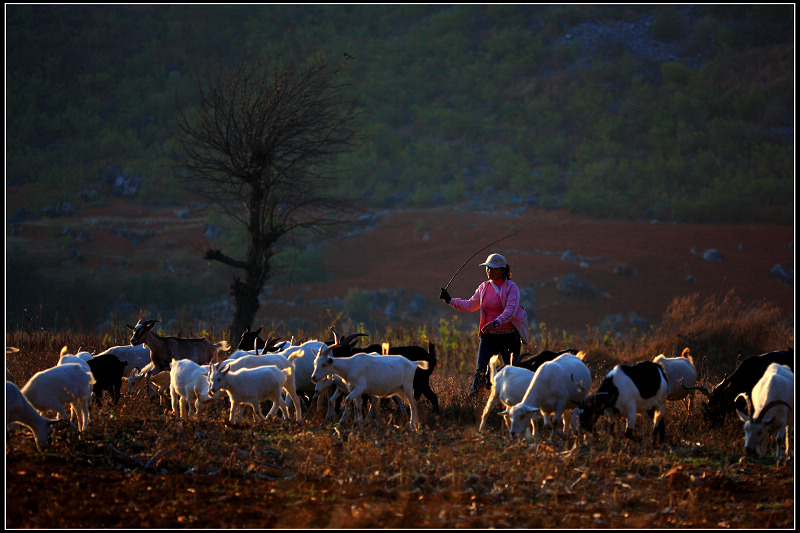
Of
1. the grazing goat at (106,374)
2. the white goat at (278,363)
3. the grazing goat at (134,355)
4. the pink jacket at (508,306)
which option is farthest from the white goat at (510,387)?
the grazing goat at (134,355)

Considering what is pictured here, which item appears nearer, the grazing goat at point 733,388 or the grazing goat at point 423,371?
the grazing goat at point 733,388

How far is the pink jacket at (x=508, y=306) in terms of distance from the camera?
1156 cm

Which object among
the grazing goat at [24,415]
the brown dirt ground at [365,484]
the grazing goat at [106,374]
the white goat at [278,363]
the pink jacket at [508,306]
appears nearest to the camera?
the brown dirt ground at [365,484]

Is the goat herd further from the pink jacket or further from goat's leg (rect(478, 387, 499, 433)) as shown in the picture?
the pink jacket

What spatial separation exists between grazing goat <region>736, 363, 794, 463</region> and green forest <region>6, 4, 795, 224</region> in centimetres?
4039

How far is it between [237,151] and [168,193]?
3765 cm

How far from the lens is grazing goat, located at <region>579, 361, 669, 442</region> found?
29.5 ft

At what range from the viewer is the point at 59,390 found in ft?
28.9

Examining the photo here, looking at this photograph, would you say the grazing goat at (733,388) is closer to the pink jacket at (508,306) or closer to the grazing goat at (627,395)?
the grazing goat at (627,395)

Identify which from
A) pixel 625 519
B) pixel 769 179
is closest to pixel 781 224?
pixel 769 179

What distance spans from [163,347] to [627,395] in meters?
6.83

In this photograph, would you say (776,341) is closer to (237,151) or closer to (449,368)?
(449,368)

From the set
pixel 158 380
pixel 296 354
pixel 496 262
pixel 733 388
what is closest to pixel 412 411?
pixel 296 354

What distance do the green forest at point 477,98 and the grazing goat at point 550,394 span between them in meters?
39.1
